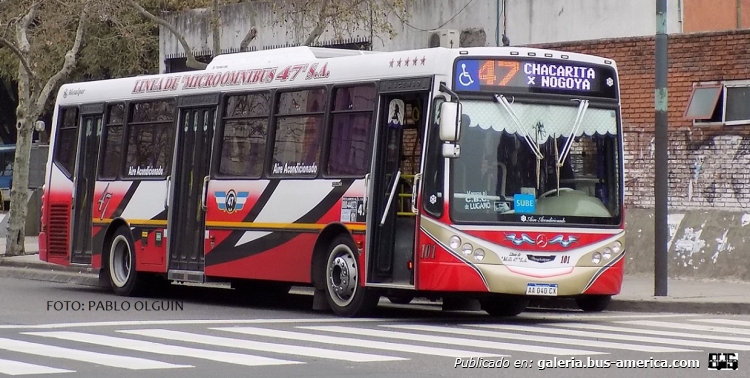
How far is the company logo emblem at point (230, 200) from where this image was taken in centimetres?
1802

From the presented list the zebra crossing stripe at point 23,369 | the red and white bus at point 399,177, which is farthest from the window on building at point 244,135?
the zebra crossing stripe at point 23,369

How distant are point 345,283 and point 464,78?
282 centimetres

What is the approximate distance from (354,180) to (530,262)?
2288 mm

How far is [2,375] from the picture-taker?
10305 mm

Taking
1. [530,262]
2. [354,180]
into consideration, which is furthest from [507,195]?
[354,180]

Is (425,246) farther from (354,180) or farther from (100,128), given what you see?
(100,128)

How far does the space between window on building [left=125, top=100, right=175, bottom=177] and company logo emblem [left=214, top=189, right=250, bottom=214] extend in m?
1.46

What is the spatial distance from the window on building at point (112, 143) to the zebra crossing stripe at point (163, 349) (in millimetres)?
7156

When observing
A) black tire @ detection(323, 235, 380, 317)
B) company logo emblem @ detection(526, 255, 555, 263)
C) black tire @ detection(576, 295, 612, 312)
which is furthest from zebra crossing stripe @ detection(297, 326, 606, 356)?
black tire @ detection(576, 295, 612, 312)

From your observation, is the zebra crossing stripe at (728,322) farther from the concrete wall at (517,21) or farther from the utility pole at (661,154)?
the concrete wall at (517,21)

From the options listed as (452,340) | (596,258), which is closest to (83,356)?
(452,340)

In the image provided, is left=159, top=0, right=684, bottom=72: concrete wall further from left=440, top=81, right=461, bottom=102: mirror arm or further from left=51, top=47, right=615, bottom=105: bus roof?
left=440, top=81, right=461, bottom=102: mirror arm

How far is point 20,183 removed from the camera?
96.1 ft

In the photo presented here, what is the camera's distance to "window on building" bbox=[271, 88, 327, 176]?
55.4ft
